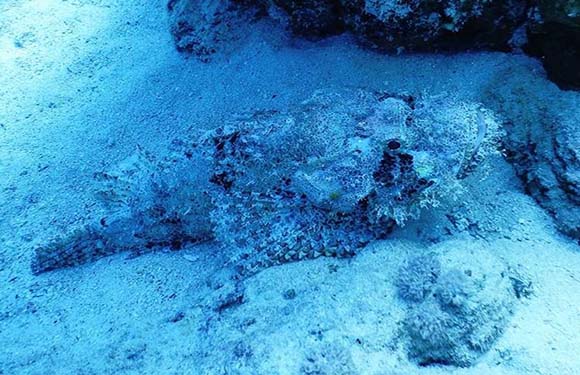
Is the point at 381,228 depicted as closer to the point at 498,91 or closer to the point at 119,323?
the point at 498,91

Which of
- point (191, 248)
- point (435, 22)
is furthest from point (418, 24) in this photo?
point (191, 248)

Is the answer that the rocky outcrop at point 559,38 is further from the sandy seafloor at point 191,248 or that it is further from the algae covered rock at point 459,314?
the algae covered rock at point 459,314

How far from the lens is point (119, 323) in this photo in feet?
9.16

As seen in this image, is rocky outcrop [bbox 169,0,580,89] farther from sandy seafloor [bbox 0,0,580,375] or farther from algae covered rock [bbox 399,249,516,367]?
algae covered rock [bbox 399,249,516,367]

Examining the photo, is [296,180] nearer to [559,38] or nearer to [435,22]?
[435,22]

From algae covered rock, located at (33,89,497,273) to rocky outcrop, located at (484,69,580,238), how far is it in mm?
514

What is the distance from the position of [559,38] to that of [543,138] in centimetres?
71

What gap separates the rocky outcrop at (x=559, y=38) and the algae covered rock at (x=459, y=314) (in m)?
1.62

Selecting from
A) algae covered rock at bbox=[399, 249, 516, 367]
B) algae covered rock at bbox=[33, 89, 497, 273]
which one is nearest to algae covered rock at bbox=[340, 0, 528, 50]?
algae covered rock at bbox=[33, 89, 497, 273]

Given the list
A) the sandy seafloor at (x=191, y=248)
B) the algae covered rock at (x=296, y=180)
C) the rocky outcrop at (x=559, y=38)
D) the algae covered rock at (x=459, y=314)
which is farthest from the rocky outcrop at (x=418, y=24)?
the algae covered rock at (x=459, y=314)

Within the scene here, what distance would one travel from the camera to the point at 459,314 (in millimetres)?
2199

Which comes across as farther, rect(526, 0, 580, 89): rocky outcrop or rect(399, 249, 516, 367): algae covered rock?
rect(526, 0, 580, 89): rocky outcrop

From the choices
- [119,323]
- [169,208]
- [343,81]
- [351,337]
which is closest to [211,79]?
[343,81]

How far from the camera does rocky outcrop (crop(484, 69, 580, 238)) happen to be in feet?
8.79
